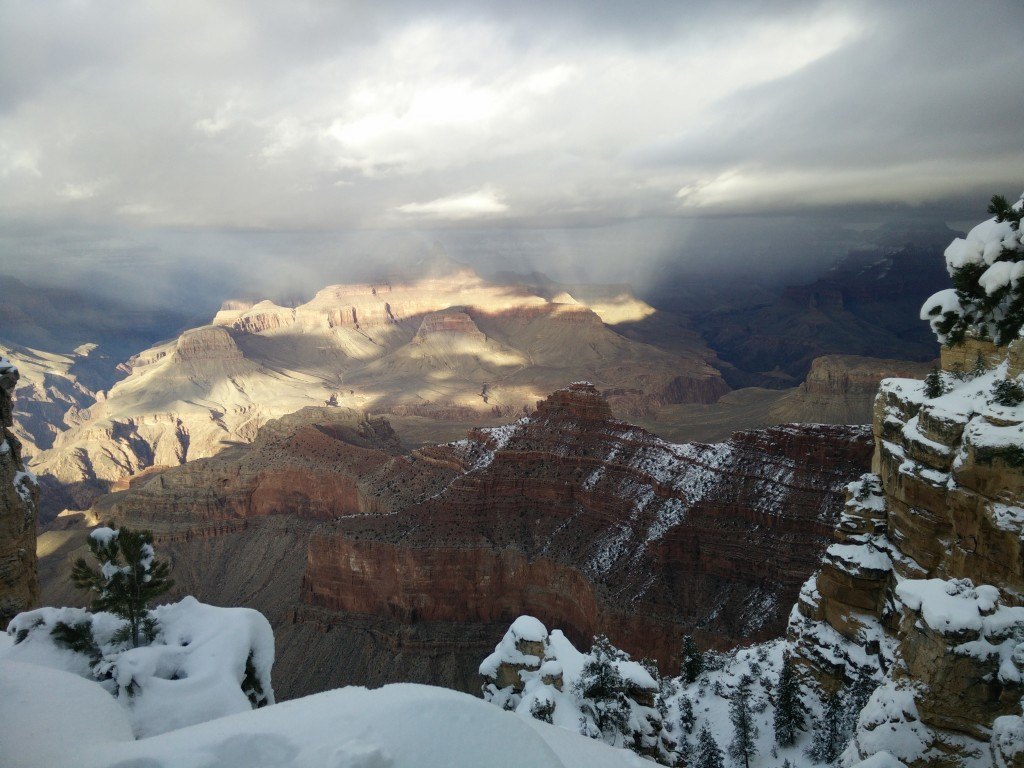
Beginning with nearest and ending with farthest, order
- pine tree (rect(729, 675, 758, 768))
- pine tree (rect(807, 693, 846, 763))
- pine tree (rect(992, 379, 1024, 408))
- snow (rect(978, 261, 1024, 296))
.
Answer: pine tree (rect(992, 379, 1024, 408))
snow (rect(978, 261, 1024, 296))
pine tree (rect(807, 693, 846, 763))
pine tree (rect(729, 675, 758, 768))

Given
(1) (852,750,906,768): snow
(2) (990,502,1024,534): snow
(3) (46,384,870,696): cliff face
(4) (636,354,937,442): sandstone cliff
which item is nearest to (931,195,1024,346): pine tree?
(2) (990,502,1024,534): snow

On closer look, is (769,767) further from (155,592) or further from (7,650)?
(7,650)

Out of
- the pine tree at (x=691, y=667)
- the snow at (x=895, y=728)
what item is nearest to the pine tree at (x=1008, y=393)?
the snow at (x=895, y=728)

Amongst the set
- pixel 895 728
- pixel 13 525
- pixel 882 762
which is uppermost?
pixel 13 525

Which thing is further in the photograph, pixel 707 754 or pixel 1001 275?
pixel 707 754

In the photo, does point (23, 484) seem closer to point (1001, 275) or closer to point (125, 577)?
point (125, 577)

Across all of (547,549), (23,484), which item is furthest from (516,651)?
(547,549)

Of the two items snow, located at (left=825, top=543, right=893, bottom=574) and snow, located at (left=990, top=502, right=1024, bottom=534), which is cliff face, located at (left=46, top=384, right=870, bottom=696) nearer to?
snow, located at (left=825, top=543, right=893, bottom=574)

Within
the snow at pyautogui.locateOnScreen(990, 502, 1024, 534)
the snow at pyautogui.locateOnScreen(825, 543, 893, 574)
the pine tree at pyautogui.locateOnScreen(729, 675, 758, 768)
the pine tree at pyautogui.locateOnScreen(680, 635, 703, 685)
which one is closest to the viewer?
the snow at pyautogui.locateOnScreen(990, 502, 1024, 534)
